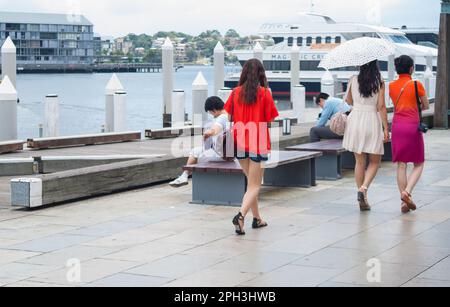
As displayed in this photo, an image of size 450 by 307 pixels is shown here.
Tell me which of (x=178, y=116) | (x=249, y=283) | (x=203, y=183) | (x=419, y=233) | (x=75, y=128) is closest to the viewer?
(x=249, y=283)

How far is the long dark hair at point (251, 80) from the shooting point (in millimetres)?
9742

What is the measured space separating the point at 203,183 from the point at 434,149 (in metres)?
7.89

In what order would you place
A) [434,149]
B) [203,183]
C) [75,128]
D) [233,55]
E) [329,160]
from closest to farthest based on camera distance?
[203,183] → [329,160] → [434,149] → [75,128] → [233,55]

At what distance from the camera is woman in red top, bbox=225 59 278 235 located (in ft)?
32.0

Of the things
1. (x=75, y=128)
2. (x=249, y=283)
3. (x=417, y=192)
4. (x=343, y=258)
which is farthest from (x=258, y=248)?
(x=75, y=128)

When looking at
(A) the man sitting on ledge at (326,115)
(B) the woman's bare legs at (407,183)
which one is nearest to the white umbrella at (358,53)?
(B) the woman's bare legs at (407,183)

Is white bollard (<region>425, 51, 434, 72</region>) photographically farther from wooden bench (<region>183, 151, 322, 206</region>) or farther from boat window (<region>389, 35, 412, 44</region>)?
wooden bench (<region>183, 151, 322, 206</region>)

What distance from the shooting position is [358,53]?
37.6 ft

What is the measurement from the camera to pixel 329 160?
1409 cm

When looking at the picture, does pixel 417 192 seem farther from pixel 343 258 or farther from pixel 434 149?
pixel 434 149

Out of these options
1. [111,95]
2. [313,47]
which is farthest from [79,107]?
[111,95]

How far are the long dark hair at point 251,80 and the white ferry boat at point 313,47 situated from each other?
208 ft

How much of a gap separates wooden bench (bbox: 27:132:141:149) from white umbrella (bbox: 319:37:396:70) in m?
8.81
